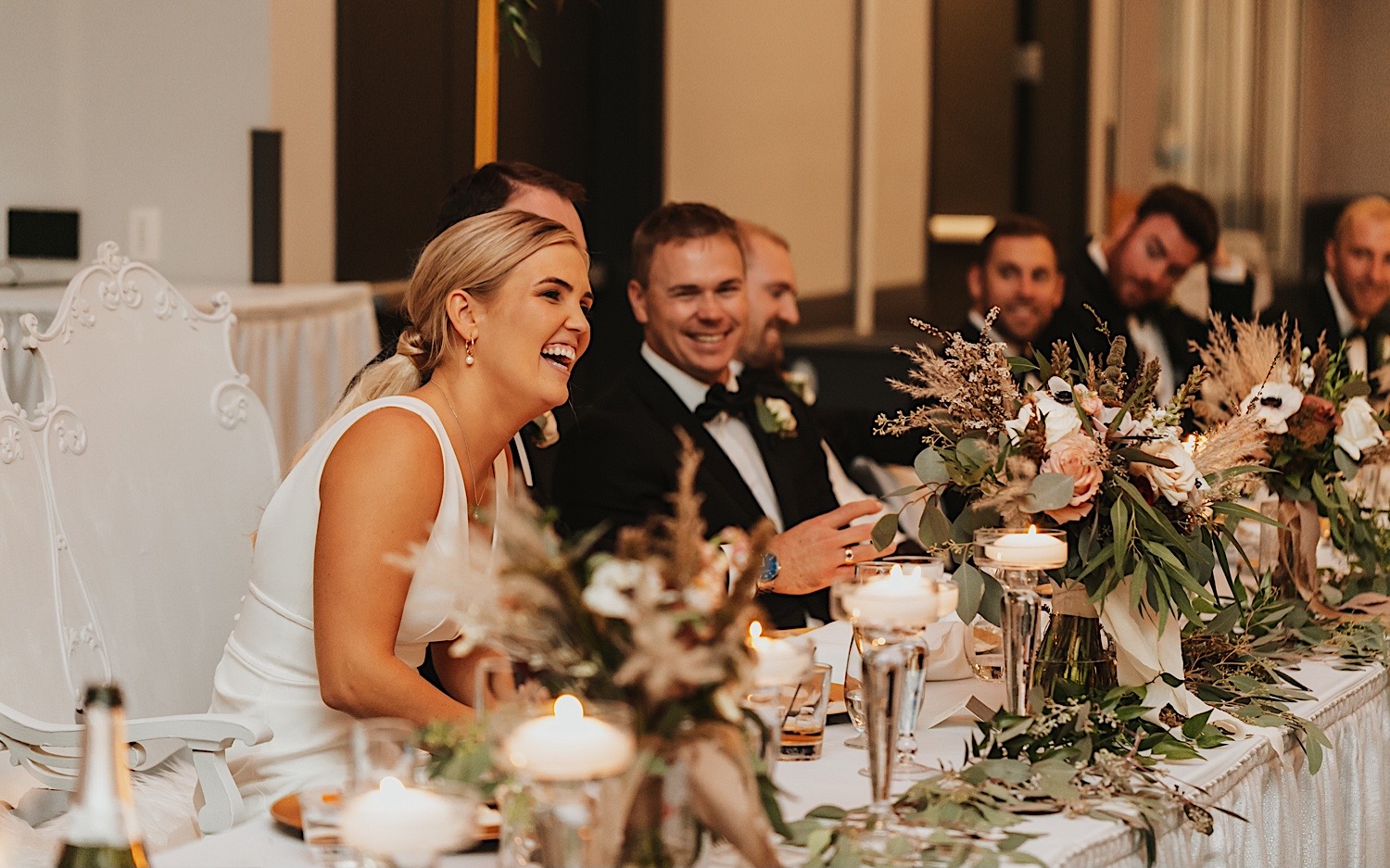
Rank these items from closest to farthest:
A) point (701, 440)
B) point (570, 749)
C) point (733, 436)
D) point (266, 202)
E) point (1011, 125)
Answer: point (570, 749) → point (701, 440) → point (733, 436) → point (266, 202) → point (1011, 125)

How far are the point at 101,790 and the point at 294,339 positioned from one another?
9.48 feet

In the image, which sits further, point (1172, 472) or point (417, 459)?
point (417, 459)

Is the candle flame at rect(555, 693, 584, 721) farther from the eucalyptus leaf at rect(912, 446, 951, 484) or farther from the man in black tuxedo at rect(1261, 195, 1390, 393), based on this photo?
the man in black tuxedo at rect(1261, 195, 1390, 393)

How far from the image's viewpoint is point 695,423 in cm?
337

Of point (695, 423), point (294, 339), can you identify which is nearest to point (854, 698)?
point (695, 423)

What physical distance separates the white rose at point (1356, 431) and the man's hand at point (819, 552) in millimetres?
696

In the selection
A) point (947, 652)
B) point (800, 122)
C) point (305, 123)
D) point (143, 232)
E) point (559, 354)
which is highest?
point (800, 122)

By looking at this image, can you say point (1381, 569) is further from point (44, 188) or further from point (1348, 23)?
point (1348, 23)

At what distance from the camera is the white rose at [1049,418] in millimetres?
1871

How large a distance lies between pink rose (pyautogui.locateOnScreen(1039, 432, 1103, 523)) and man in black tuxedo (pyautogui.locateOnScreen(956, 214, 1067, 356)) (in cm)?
304

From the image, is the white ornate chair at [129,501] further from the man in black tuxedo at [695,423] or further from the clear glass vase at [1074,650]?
the clear glass vase at [1074,650]

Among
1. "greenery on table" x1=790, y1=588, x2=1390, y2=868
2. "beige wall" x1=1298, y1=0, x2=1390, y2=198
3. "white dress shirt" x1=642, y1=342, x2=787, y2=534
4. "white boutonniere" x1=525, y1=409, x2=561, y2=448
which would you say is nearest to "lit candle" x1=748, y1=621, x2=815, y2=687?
"greenery on table" x1=790, y1=588, x2=1390, y2=868

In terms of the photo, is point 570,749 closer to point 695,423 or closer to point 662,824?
point 662,824

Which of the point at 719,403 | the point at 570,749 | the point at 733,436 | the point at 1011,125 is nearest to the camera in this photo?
the point at 570,749
